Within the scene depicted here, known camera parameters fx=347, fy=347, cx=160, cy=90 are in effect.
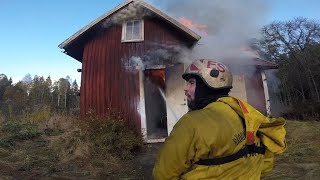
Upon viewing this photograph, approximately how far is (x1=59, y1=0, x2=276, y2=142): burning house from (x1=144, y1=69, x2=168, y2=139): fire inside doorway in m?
0.04

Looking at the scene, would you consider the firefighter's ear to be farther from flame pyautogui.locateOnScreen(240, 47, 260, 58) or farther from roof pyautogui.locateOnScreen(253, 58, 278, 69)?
roof pyautogui.locateOnScreen(253, 58, 278, 69)

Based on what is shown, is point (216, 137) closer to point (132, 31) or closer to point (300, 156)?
point (300, 156)

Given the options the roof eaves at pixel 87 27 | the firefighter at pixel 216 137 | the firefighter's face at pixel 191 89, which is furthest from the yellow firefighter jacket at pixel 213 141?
the roof eaves at pixel 87 27

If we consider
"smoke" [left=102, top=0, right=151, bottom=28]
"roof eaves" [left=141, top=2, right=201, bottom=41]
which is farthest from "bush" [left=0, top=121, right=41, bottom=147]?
"roof eaves" [left=141, top=2, right=201, bottom=41]

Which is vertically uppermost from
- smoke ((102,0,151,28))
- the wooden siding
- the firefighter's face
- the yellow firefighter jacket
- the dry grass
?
smoke ((102,0,151,28))

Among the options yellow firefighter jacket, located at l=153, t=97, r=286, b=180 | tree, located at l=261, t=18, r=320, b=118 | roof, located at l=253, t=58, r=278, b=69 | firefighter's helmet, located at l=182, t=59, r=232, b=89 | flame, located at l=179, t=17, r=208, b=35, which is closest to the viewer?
yellow firefighter jacket, located at l=153, t=97, r=286, b=180

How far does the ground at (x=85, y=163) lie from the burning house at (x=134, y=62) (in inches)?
77.3

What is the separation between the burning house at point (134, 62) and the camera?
13.1 m

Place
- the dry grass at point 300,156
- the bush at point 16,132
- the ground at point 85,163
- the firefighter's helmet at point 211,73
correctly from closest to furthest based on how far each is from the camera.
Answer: the firefighter's helmet at point 211,73 → the dry grass at point 300,156 → the ground at point 85,163 → the bush at point 16,132

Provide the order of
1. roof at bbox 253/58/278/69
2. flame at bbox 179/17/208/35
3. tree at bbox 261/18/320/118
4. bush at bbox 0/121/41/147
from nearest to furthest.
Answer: bush at bbox 0/121/41/147 < roof at bbox 253/58/278/69 < flame at bbox 179/17/208/35 < tree at bbox 261/18/320/118

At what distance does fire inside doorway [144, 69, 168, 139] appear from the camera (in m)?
14.1

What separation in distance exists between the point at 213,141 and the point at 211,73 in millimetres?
596

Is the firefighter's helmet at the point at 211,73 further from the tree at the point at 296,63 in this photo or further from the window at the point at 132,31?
the tree at the point at 296,63

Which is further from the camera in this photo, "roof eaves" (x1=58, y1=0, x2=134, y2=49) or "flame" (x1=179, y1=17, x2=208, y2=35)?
"flame" (x1=179, y1=17, x2=208, y2=35)
